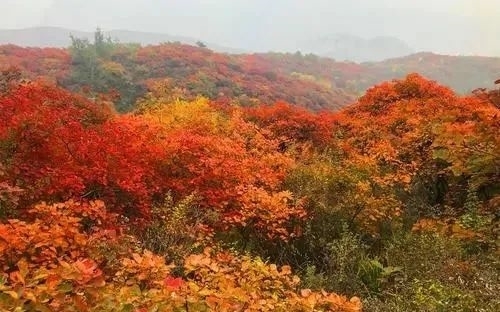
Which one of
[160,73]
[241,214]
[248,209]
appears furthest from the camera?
[160,73]

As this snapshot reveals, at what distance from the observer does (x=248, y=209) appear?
14.2 m

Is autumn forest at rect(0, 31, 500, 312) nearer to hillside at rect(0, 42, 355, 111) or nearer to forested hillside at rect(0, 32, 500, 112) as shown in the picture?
forested hillside at rect(0, 32, 500, 112)

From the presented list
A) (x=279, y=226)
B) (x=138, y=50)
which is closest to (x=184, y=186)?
(x=279, y=226)

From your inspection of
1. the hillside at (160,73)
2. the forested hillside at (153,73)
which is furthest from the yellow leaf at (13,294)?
the hillside at (160,73)

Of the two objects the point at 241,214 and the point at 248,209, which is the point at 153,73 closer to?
the point at 241,214

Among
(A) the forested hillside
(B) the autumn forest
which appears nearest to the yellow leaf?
(B) the autumn forest

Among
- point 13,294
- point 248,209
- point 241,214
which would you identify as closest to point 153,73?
point 241,214

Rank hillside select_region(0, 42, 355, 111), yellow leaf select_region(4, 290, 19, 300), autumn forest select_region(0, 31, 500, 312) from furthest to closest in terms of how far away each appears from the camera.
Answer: hillside select_region(0, 42, 355, 111) < autumn forest select_region(0, 31, 500, 312) < yellow leaf select_region(4, 290, 19, 300)

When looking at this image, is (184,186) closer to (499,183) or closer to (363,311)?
(363,311)

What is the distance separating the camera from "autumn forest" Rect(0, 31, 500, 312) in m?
5.73

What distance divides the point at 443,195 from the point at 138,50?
197 ft

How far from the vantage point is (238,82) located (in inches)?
2416

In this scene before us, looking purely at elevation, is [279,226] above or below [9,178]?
below

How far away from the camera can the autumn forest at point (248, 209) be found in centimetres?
573
